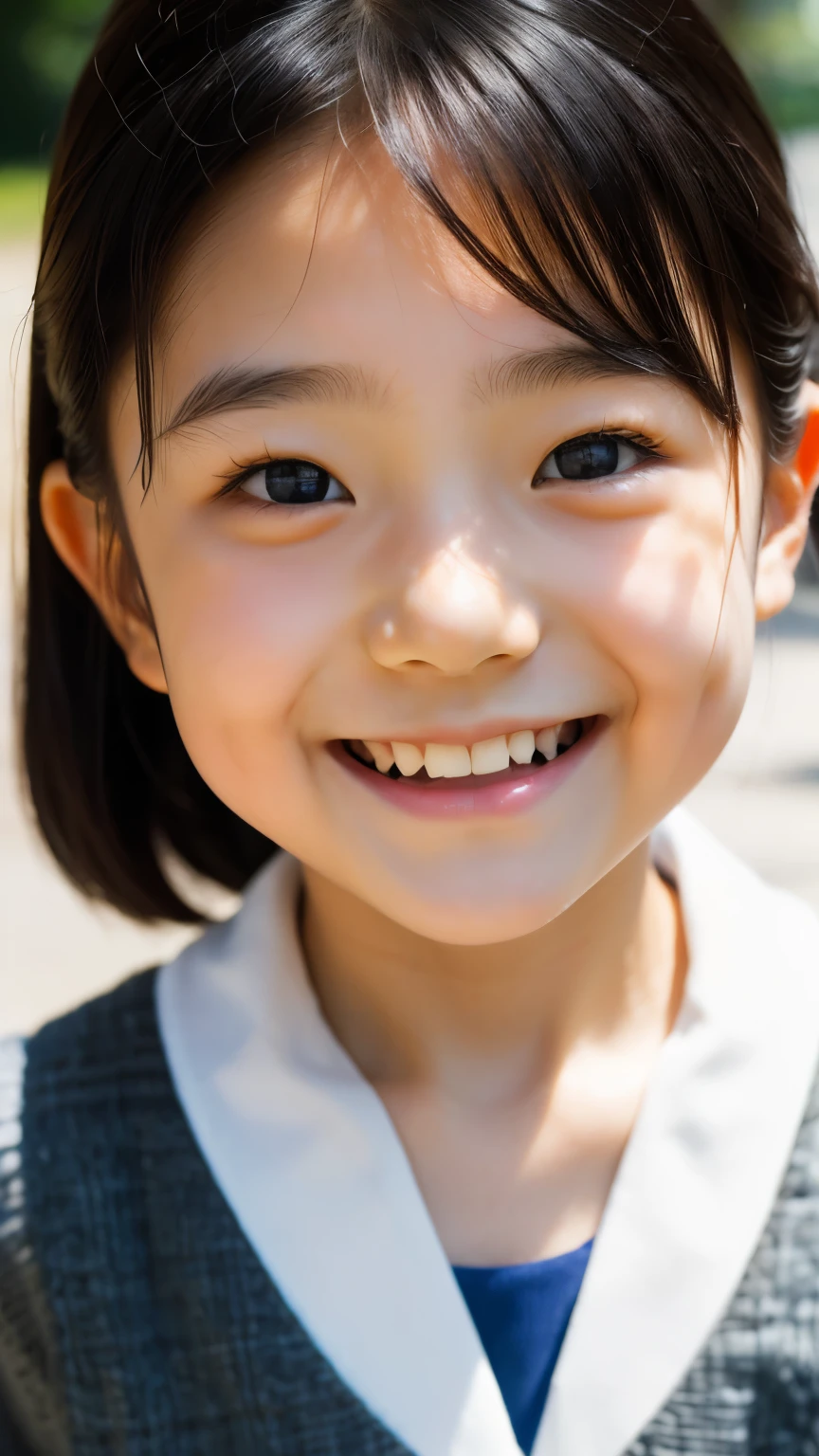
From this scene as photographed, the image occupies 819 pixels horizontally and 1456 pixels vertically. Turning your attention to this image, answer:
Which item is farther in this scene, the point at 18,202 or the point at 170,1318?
the point at 18,202

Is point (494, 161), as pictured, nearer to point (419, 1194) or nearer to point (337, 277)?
point (337, 277)

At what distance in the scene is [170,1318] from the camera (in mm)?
1054

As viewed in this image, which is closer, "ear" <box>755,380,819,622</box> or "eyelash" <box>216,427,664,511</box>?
"eyelash" <box>216,427,664,511</box>

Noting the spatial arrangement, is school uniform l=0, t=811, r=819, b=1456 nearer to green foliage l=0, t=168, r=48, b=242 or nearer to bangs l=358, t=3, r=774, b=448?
bangs l=358, t=3, r=774, b=448

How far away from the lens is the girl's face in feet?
2.92

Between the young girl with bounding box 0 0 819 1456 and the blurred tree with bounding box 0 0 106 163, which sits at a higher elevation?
the blurred tree with bounding box 0 0 106 163

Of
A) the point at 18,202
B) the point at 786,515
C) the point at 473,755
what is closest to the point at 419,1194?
the point at 473,755

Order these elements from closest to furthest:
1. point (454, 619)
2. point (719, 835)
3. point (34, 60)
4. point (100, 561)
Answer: point (454, 619) < point (100, 561) < point (719, 835) < point (34, 60)

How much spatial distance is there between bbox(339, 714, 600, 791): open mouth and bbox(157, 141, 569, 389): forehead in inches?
8.7

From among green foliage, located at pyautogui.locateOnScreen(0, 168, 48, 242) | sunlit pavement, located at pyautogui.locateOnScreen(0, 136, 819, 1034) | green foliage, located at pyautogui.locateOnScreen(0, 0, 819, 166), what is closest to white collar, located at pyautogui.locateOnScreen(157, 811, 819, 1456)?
sunlit pavement, located at pyautogui.locateOnScreen(0, 136, 819, 1034)

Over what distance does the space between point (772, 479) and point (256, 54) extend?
43 centimetres

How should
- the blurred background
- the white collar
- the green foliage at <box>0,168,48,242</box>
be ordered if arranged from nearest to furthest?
the white collar → the blurred background → the green foliage at <box>0,168,48,242</box>

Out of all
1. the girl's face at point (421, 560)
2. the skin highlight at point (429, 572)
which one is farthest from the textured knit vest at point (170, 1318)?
the girl's face at point (421, 560)

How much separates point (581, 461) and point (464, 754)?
0.18m
